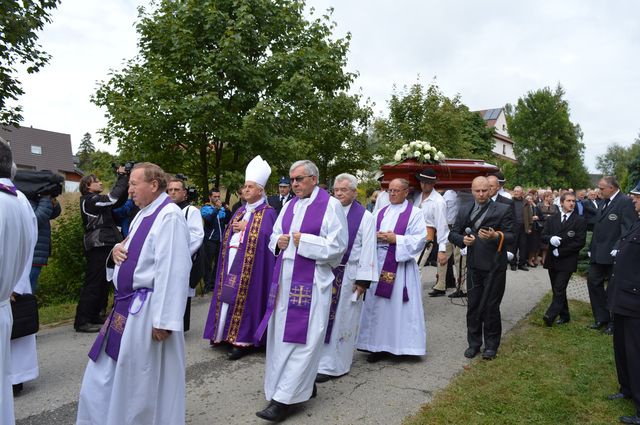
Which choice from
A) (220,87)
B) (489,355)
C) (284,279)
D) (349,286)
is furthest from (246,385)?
(220,87)

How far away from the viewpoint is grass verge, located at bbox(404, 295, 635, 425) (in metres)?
4.27

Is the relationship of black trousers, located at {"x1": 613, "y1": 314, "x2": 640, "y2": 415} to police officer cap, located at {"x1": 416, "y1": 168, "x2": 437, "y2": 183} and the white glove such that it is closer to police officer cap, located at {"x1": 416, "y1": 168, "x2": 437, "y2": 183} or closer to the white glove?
the white glove

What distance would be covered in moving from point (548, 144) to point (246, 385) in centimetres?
6200

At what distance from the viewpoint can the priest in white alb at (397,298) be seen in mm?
5840

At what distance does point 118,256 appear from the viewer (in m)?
3.56

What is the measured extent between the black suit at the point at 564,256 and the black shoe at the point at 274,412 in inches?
190

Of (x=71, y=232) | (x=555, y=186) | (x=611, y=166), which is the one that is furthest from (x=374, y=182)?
(x=611, y=166)

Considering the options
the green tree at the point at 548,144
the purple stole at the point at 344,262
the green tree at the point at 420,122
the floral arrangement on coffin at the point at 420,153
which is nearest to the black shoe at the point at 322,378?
the purple stole at the point at 344,262

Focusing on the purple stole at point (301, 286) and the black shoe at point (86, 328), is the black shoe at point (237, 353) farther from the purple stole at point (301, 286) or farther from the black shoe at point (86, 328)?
the black shoe at point (86, 328)

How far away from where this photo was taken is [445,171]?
8.66 m

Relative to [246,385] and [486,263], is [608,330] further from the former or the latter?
[246,385]

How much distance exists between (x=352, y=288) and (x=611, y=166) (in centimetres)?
9381

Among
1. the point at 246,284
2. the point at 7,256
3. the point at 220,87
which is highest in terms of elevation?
the point at 220,87

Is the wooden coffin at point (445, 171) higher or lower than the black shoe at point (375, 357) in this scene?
higher
